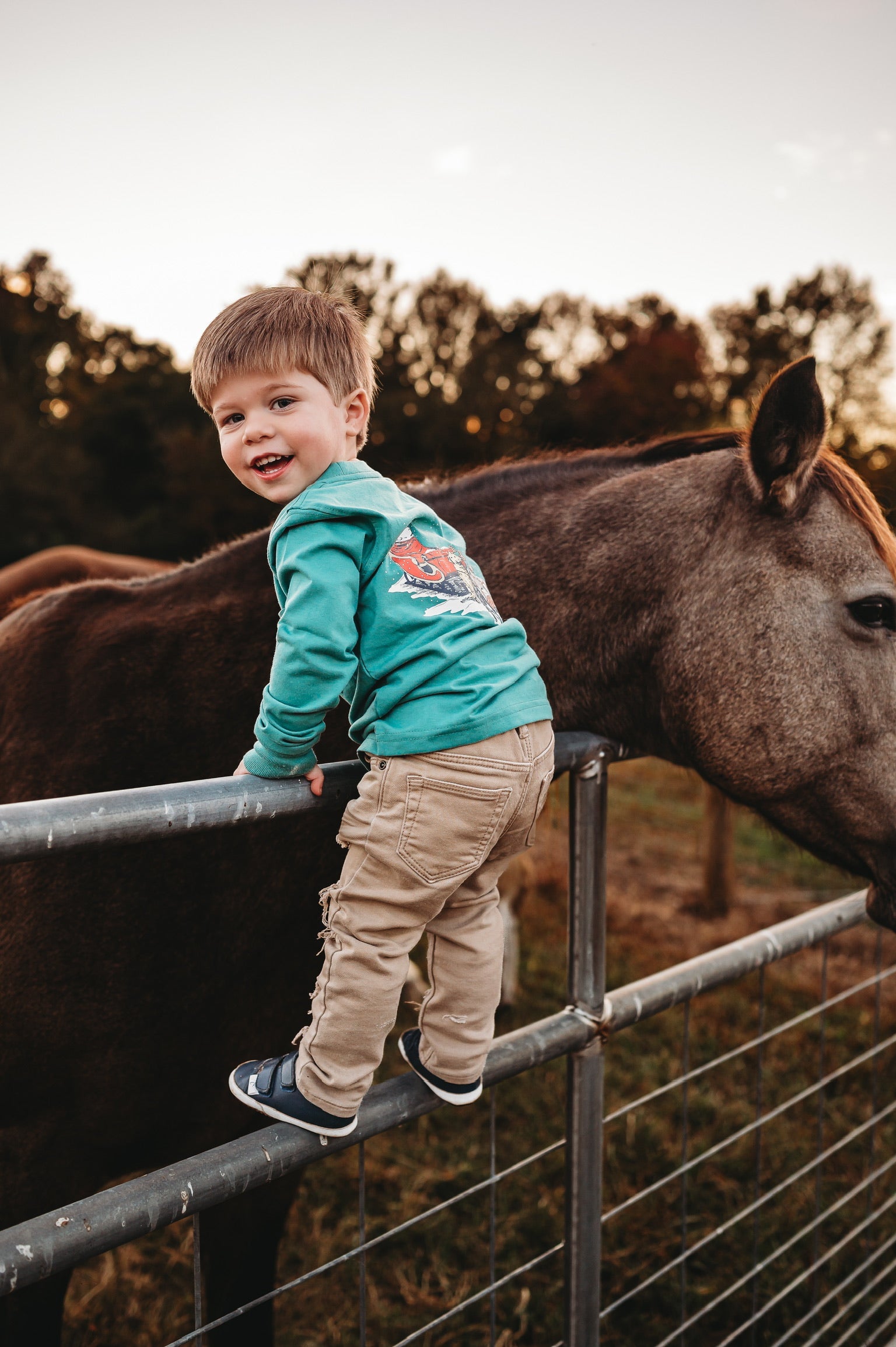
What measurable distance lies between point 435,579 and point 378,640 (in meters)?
0.13

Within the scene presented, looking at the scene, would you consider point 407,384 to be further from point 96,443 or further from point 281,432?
point 281,432

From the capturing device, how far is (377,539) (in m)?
1.35

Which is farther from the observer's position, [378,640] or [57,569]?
[57,569]

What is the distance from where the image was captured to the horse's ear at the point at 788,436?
170 centimetres

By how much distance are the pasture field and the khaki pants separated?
964mm

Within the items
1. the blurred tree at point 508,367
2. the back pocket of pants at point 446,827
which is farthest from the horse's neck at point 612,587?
the blurred tree at point 508,367

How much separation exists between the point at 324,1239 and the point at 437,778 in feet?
8.47

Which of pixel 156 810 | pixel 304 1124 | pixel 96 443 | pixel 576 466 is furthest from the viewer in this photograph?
pixel 96 443

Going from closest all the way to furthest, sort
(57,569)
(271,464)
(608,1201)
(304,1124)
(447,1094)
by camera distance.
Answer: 1. (304,1124)
2. (447,1094)
3. (271,464)
4. (608,1201)
5. (57,569)

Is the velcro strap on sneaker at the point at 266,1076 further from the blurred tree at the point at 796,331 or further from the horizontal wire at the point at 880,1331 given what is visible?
the blurred tree at the point at 796,331

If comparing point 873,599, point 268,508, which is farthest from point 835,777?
point 268,508

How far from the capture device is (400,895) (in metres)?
1.23

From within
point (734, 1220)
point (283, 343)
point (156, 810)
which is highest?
point (283, 343)

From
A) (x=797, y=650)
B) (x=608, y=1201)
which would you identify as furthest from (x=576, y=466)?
(x=608, y=1201)
